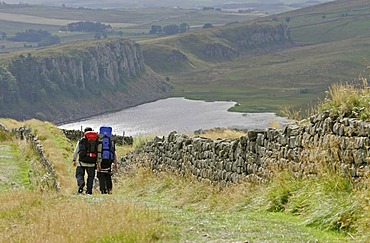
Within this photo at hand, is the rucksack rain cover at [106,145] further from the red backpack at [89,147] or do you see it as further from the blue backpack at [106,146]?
the red backpack at [89,147]

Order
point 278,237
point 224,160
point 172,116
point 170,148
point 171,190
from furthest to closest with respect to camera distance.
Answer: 1. point 172,116
2. point 170,148
3. point 171,190
4. point 224,160
5. point 278,237

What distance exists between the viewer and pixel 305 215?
1319 cm

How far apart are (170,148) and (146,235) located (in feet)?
40.1

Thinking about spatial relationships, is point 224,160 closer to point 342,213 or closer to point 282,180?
point 282,180

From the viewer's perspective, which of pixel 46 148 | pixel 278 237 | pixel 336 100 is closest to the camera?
pixel 278 237

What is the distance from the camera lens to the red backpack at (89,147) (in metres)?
20.5

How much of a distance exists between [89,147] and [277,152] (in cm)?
638

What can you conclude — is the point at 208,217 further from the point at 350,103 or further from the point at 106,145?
the point at 106,145

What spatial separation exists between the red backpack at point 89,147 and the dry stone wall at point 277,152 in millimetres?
2846

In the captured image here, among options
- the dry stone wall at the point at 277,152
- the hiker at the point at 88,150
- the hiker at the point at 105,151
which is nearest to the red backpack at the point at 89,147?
the hiker at the point at 88,150

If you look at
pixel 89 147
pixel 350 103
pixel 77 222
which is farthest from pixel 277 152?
pixel 89 147

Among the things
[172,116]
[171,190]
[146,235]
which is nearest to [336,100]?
[146,235]

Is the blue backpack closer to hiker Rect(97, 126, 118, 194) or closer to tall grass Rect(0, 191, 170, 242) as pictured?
hiker Rect(97, 126, 118, 194)

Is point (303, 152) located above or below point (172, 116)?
above
